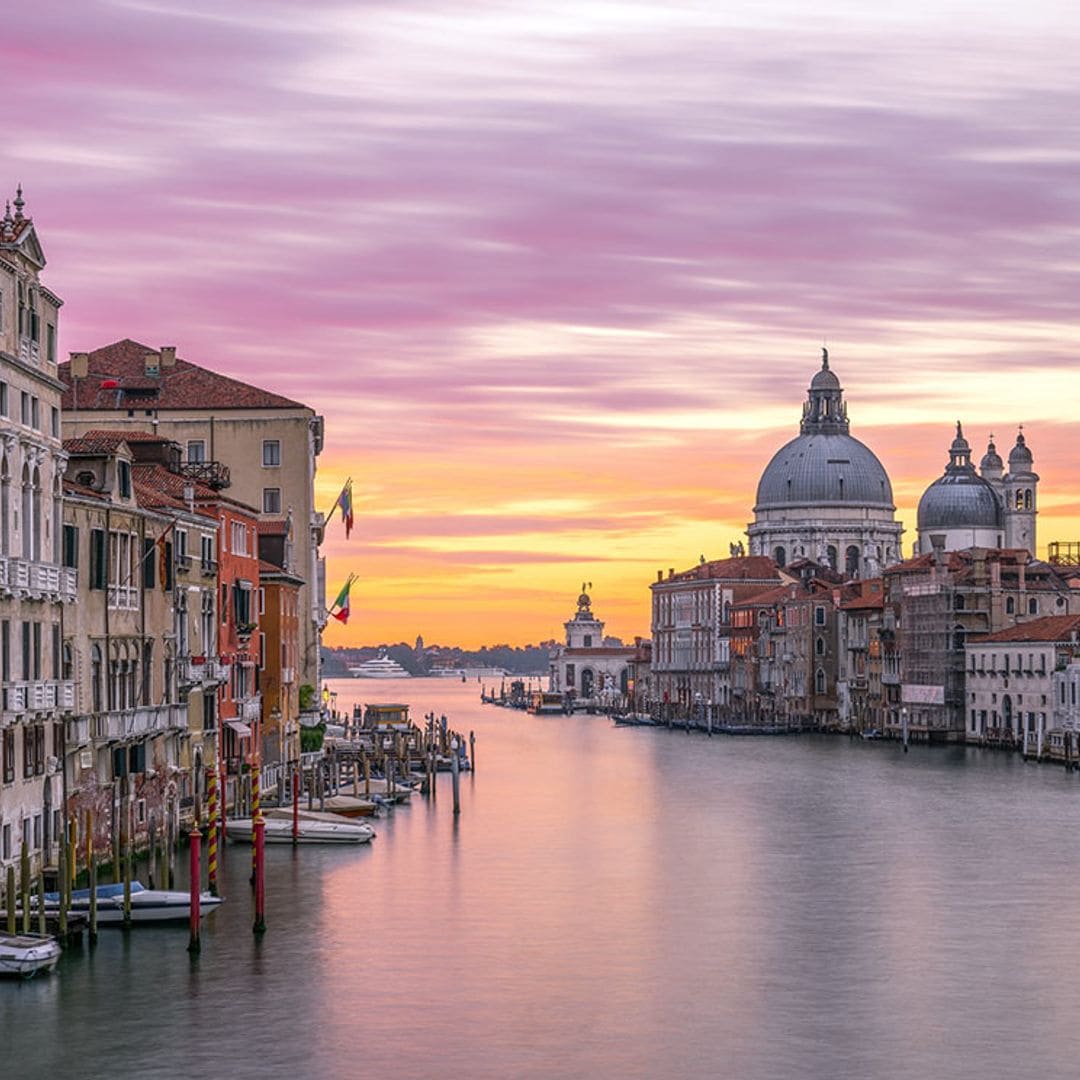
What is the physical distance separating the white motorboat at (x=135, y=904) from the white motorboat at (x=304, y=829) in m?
11.6

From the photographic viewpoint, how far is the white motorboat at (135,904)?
31.3 meters

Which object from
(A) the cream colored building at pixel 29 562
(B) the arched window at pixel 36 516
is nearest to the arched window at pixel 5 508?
(A) the cream colored building at pixel 29 562

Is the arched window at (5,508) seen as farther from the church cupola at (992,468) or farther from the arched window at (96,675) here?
the church cupola at (992,468)

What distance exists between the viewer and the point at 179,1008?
91.0ft

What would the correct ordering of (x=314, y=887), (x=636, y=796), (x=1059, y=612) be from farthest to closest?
(x=1059, y=612) < (x=636, y=796) < (x=314, y=887)

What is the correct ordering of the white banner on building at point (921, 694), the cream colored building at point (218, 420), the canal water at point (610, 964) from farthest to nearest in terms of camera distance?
the white banner on building at point (921, 694) → the cream colored building at point (218, 420) → the canal water at point (610, 964)

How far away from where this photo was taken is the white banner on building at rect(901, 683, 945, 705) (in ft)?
327

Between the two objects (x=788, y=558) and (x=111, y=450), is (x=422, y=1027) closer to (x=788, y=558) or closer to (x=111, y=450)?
(x=111, y=450)

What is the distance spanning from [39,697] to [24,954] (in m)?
5.00

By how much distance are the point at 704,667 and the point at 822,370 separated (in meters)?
34.3

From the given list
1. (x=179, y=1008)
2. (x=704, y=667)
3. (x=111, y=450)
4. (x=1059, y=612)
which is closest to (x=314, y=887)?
(x=111, y=450)

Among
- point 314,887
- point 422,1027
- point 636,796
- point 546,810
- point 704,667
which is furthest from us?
point 704,667

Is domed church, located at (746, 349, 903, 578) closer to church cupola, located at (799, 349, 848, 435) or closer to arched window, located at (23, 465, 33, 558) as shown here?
church cupola, located at (799, 349, 848, 435)

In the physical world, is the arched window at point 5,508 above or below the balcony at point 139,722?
above
